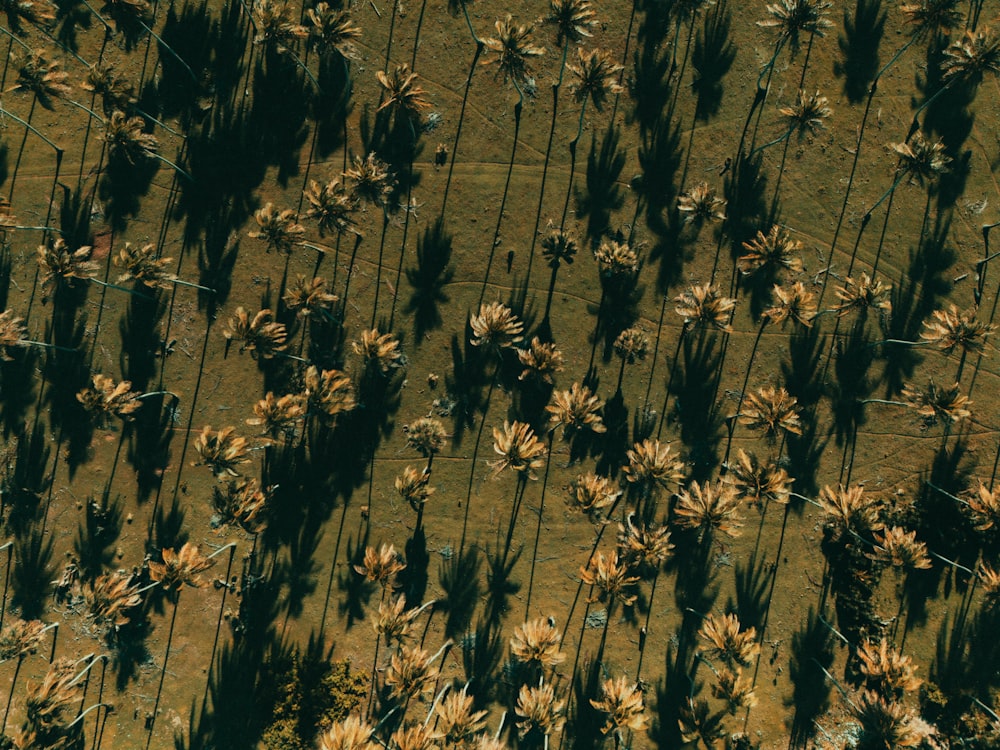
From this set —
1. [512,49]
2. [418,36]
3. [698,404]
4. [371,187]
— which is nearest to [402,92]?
[418,36]

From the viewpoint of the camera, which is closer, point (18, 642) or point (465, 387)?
point (18, 642)

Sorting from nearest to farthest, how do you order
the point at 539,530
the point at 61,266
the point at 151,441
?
1. the point at 61,266
2. the point at 151,441
3. the point at 539,530

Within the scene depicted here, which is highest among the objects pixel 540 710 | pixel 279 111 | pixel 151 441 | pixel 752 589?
pixel 279 111

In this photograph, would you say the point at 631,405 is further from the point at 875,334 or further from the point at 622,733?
the point at 622,733

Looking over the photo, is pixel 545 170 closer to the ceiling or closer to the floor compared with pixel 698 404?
closer to the ceiling

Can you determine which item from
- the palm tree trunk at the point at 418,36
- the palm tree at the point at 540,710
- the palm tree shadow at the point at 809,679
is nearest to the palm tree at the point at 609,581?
the palm tree at the point at 540,710

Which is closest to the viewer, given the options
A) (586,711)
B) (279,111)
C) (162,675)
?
(162,675)

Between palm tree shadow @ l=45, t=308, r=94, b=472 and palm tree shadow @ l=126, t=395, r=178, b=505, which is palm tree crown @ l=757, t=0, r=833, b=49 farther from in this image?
palm tree shadow @ l=45, t=308, r=94, b=472

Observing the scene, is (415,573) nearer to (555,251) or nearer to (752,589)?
(752,589)

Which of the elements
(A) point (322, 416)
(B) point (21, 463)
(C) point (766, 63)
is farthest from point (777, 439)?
(B) point (21, 463)
